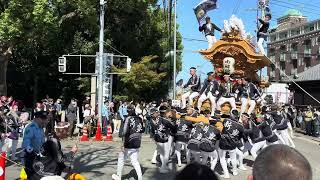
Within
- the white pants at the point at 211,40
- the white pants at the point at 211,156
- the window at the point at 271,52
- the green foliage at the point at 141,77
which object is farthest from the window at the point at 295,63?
the white pants at the point at 211,156

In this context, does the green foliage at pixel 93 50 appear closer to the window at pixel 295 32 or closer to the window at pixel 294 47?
the window at pixel 294 47

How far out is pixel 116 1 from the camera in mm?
30078

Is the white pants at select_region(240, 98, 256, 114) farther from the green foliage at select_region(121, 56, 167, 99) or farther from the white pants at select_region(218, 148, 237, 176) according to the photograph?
the green foliage at select_region(121, 56, 167, 99)

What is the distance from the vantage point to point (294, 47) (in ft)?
294

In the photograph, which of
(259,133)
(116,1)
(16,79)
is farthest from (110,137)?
(16,79)

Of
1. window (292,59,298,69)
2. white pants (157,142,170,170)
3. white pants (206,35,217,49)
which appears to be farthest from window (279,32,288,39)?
white pants (157,142,170,170)

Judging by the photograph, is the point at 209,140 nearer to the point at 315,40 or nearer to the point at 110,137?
the point at 110,137

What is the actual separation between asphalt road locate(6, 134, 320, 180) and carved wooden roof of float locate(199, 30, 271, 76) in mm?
4092

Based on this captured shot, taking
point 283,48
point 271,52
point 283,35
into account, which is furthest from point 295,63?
point 271,52

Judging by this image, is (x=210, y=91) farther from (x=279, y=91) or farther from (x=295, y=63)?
(x=295, y=63)

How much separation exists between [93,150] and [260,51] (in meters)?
8.85

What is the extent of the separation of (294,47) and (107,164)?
3165 inches

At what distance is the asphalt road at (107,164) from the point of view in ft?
40.8

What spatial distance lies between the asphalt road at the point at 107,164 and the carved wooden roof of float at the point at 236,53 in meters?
4.09
